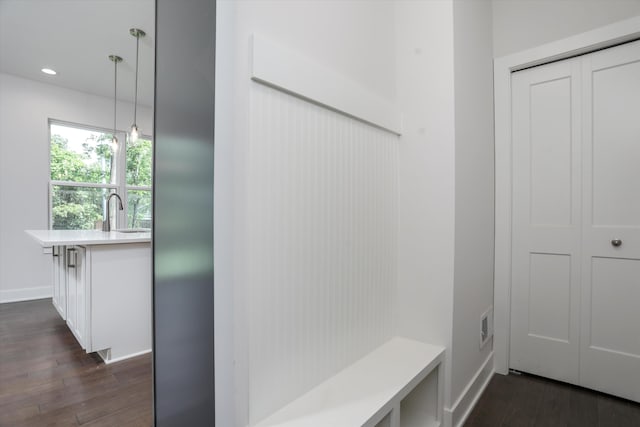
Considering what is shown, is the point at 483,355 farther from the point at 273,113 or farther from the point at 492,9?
the point at 492,9

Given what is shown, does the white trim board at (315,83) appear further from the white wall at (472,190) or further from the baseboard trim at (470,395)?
the baseboard trim at (470,395)

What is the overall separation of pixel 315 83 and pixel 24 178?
4.61 metres

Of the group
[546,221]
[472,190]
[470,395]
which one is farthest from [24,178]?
[546,221]

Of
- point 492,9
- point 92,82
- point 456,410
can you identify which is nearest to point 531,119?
point 492,9

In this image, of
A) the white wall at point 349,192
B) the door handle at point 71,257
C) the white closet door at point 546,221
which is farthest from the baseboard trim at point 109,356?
the white closet door at point 546,221

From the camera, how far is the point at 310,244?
1.17 m

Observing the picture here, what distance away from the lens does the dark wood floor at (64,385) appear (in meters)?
1.59

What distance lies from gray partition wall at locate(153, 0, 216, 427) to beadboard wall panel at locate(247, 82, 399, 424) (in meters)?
0.13

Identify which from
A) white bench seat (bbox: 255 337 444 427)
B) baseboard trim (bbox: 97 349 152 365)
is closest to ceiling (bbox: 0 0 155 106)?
baseboard trim (bbox: 97 349 152 365)

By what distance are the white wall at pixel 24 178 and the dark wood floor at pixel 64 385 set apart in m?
1.50

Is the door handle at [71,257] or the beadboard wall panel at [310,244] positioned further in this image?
the door handle at [71,257]

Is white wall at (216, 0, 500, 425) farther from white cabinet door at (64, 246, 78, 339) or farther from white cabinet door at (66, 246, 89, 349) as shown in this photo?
white cabinet door at (64, 246, 78, 339)

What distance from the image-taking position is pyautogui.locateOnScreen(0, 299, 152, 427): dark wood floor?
5.21 feet

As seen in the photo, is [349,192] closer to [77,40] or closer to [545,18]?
[545,18]
